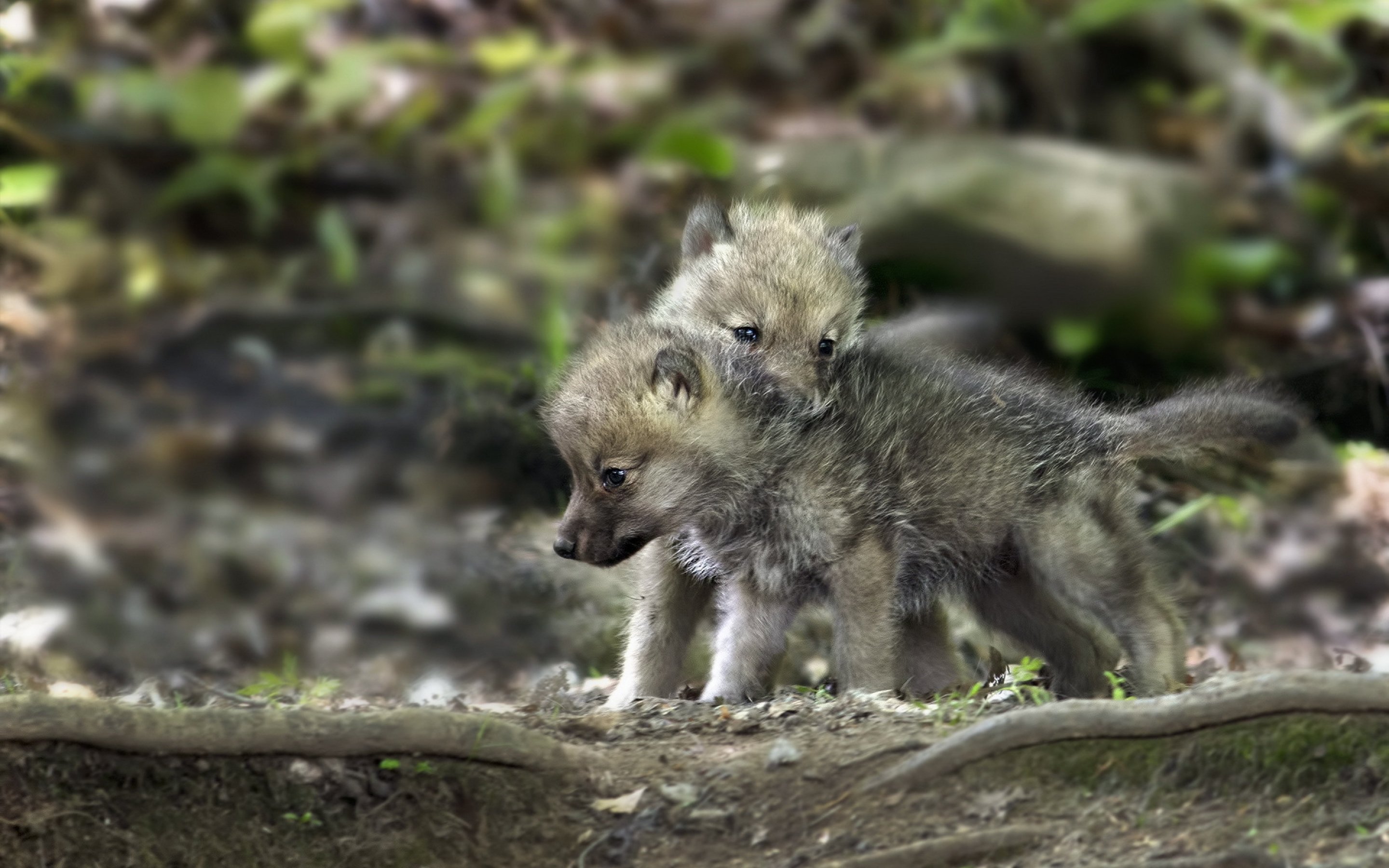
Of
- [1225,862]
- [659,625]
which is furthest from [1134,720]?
[659,625]

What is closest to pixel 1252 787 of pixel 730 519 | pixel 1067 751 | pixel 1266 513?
pixel 1067 751

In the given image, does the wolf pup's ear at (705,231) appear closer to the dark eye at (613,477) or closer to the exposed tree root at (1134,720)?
the dark eye at (613,477)

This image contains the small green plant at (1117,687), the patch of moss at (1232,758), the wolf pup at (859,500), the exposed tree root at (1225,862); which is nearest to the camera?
the exposed tree root at (1225,862)

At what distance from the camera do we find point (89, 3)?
10.7 m

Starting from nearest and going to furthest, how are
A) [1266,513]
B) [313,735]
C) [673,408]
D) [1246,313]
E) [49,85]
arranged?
[313,735] → [673,408] → [1266,513] → [1246,313] → [49,85]

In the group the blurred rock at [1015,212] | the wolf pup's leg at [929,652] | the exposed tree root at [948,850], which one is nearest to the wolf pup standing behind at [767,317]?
the wolf pup's leg at [929,652]

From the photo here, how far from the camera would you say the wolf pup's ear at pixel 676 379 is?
17.2 ft

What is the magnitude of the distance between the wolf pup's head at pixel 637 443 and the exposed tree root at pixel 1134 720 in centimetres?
147

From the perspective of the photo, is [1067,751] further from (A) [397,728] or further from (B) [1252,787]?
(A) [397,728]

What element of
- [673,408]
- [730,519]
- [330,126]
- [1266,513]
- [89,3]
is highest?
[89,3]

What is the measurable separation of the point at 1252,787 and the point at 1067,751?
0.45 meters

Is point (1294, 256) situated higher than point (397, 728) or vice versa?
point (1294, 256)

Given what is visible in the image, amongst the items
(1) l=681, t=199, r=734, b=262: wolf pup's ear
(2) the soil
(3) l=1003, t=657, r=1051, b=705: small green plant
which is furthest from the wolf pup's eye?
(1) l=681, t=199, r=734, b=262: wolf pup's ear

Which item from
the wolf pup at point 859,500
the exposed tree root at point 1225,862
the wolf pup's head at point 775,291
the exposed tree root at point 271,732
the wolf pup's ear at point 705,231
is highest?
the wolf pup's ear at point 705,231
